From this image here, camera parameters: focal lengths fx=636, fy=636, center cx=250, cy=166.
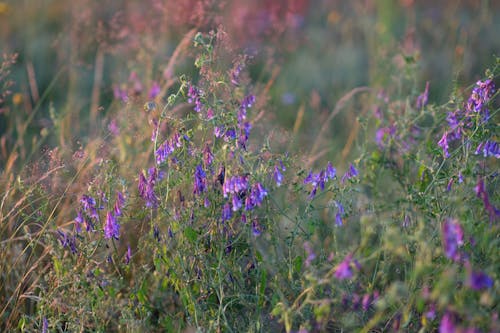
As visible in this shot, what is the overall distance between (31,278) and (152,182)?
74 centimetres

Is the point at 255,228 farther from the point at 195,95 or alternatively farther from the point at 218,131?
the point at 195,95

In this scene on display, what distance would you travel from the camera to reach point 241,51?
3184 millimetres

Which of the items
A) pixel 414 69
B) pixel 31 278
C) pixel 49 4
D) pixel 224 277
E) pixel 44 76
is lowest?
pixel 31 278

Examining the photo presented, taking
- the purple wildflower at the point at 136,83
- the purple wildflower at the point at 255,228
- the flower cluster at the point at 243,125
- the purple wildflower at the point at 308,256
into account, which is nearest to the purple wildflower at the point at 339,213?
the purple wildflower at the point at 308,256

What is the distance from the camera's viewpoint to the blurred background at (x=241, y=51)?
354 centimetres

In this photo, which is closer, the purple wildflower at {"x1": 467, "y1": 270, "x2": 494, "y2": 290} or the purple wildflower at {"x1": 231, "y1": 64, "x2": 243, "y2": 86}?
the purple wildflower at {"x1": 467, "y1": 270, "x2": 494, "y2": 290}

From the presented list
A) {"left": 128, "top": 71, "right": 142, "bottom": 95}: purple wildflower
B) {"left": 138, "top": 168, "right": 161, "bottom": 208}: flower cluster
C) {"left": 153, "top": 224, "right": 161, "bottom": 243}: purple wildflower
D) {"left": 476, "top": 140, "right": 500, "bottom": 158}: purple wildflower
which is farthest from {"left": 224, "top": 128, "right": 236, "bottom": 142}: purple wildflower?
{"left": 128, "top": 71, "right": 142, "bottom": 95}: purple wildflower

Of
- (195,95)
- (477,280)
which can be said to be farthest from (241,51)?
(477,280)

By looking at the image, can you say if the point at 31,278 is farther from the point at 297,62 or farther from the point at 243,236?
the point at 297,62

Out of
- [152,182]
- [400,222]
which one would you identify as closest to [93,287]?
[152,182]

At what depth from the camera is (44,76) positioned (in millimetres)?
4738

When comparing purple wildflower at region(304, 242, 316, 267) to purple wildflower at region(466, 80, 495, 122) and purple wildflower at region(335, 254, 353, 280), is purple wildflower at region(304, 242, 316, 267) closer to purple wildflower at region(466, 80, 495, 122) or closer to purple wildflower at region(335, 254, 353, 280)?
purple wildflower at region(335, 254, 353, 280)

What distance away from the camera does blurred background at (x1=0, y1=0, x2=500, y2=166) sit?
3539mm

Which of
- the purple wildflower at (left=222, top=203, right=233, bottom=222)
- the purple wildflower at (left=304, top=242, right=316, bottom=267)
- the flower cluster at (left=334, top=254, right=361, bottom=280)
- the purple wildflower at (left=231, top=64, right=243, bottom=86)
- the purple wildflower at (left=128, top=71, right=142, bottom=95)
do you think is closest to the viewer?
the flower cluster at (left=334, top=254, right=361, bottom=280)
